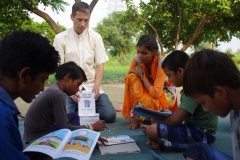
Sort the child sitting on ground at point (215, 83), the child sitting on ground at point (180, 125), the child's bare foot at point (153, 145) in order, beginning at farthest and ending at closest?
the child's bare foot at point (153, 145) < the child sitting on ground at point (180, 125) < the child sitting on ground at point (215, 83)

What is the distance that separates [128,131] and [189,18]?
214 inches

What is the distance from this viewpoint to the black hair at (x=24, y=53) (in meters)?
1.25

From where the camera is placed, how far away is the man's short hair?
1.36 metres

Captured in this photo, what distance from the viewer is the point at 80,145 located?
1.94 m

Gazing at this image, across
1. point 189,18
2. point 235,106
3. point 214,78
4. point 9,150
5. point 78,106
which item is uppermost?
point 189,18

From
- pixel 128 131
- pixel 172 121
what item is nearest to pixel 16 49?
pixel 172 121

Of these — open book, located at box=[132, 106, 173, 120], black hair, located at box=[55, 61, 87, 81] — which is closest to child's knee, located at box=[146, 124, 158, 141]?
open book, located at box=[132, 106, 173, 120]

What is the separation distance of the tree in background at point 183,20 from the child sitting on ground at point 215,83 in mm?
5716

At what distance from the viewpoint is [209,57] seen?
1.42 meters

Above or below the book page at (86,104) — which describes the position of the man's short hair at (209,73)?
above

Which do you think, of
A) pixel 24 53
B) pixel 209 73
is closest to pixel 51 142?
pixel 24 53

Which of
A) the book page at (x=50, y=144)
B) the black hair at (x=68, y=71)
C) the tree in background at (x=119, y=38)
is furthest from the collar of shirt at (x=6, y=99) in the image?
the tree in background at (x=119, y=38)

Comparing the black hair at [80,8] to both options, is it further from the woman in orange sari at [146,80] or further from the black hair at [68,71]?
the black hair at [68,71]

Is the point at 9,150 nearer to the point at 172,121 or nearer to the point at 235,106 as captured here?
the point at 235,106
